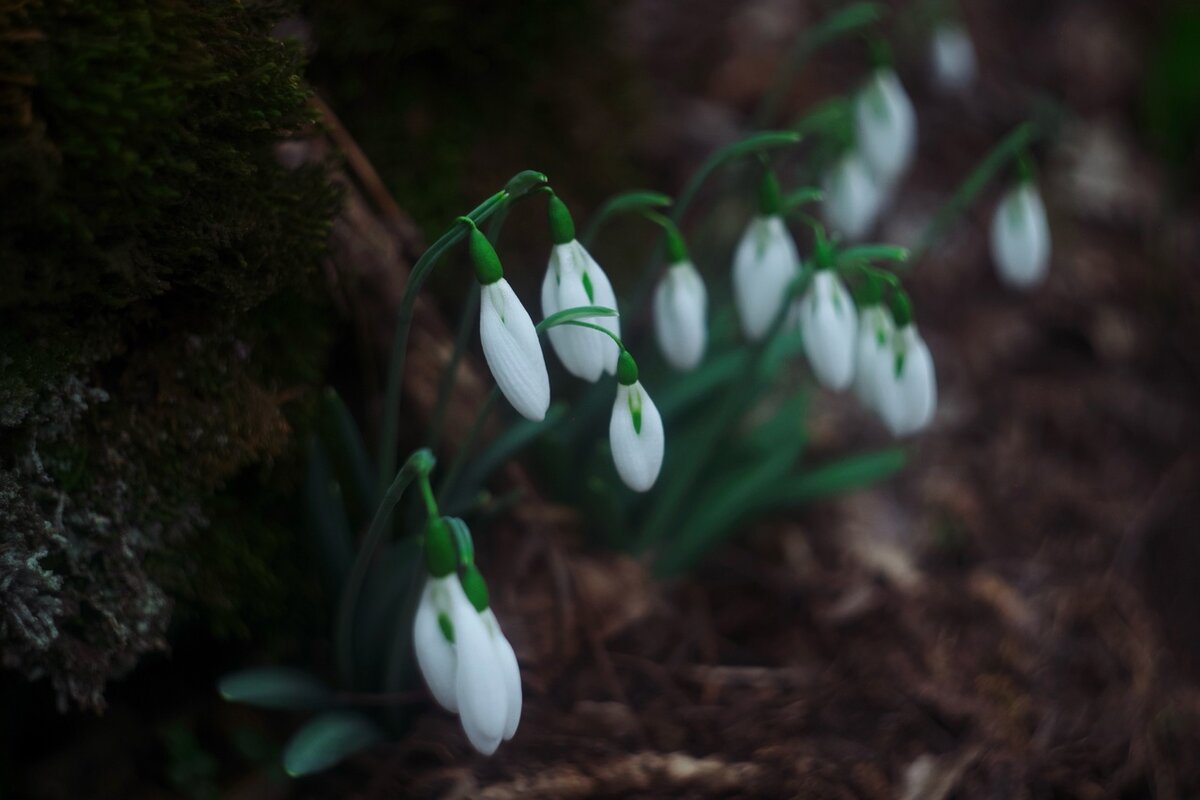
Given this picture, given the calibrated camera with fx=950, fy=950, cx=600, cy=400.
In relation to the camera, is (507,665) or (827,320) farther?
(827,320)

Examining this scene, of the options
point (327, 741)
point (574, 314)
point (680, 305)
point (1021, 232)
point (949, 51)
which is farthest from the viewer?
point (949, 51)

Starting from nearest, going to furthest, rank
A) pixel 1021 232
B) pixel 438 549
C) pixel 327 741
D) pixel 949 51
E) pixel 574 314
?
pixel 438 549, pixel 574 314, pixel 327 741, pixel 1021 232, pixel 949 51

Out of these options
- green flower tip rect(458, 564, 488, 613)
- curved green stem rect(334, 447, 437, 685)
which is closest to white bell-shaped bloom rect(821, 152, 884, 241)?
curved green stem rect(334, 447, 437, 685)

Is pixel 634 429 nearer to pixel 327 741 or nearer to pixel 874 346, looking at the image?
pixel 874 346

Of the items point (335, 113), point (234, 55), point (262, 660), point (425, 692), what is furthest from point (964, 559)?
point (234, 55)

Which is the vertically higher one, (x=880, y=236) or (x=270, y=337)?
(x=270, y=337)

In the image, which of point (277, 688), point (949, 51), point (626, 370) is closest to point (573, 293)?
point (626, 370)

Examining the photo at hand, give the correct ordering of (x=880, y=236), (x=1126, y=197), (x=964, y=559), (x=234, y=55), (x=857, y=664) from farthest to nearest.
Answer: (x=1126, y=197) → (x=880, y=236) → (x=964, y=559) → (x=857, y=664) → (x=234, y=55)

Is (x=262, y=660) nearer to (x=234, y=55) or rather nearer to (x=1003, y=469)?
(x=234, y=55)
